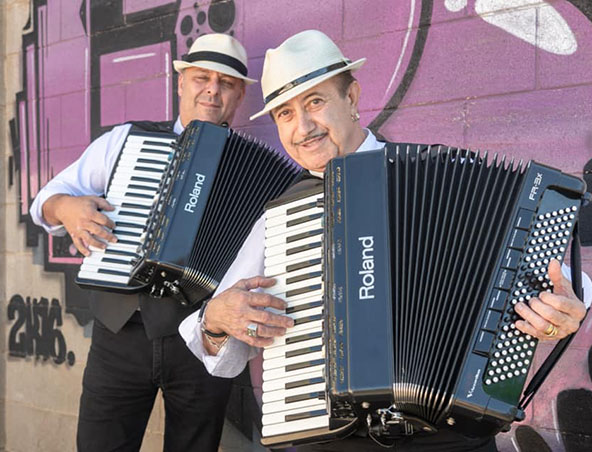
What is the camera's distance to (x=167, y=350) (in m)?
2.52

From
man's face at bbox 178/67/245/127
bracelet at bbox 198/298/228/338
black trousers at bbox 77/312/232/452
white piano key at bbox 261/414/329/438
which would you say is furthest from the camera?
man's face at bbox 178/67/245/127

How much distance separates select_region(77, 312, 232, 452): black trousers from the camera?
2.54 metres

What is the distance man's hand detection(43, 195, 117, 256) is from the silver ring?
95 centimetres

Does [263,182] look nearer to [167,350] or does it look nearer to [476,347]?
[167,350]

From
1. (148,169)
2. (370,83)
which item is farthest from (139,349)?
(370,83)

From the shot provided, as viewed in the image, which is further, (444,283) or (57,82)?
(57,82)

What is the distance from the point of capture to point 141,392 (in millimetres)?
2596

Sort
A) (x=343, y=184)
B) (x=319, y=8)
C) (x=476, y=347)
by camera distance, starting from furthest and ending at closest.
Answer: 1. (x=319, y=8)
2. (x=343, y=184)
3. (x=476, y=347)

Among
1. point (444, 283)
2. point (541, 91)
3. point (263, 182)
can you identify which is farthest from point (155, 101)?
point (444, 283)

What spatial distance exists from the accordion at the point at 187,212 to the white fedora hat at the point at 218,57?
363 mm

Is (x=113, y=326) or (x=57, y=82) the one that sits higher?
(x=57, y=82)

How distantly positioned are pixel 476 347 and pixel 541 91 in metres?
1.27

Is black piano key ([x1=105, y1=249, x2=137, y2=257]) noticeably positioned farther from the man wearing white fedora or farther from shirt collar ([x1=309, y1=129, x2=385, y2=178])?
shirt collar ([x1=309, y1=129, x2=385, y2=178])

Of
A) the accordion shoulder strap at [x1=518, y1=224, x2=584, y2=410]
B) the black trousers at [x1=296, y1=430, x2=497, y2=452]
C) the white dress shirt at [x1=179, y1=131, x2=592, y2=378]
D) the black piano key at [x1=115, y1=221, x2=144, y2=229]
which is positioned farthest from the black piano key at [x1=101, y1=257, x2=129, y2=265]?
the accordion shoulder strap at [x1=518, y1=224, x2=584, y2=410]
